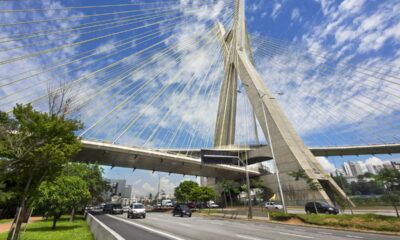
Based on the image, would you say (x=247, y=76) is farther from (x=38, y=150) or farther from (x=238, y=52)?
(x=38, y=150)

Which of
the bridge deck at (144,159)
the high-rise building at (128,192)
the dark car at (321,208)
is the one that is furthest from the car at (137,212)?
the high-rise building at (128,192)

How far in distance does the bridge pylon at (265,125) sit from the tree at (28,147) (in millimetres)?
21479

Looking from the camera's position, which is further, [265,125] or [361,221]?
[265,125]

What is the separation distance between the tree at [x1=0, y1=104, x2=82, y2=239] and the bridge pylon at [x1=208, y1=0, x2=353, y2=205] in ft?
70.5

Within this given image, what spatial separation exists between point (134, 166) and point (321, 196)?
115 feet

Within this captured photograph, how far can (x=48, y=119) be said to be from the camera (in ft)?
35.8

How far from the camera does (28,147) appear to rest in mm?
10344

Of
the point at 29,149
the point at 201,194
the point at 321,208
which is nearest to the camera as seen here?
the point at 29,149

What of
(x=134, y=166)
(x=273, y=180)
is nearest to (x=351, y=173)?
(x=273, y=180)

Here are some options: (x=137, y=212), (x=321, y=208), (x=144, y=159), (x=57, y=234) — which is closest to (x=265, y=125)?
(x=321, y=208)

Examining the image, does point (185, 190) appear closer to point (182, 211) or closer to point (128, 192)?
point (182, 211)

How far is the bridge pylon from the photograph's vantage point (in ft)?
98.5

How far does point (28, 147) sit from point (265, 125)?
3328 centimetres

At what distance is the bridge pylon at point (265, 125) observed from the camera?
3002cm
